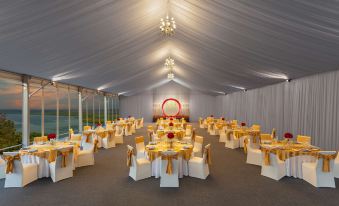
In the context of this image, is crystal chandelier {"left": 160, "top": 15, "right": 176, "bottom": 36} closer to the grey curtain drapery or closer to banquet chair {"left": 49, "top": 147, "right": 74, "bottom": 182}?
banquet chair {"left": 49, "top": 147, "right": 74, "bottom": 182}

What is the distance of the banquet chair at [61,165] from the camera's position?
5898 mm

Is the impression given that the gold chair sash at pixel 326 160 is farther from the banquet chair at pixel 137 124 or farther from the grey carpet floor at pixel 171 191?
the banquet chair at pixel 137 124

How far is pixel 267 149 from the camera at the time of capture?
20.0 ft

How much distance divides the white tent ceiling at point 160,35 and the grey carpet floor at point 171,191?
3.25 metres

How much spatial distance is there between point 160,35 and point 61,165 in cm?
553

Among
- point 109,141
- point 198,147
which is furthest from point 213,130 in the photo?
point 198,147

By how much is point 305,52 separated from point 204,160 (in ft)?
12.7

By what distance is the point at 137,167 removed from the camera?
19.7 feet

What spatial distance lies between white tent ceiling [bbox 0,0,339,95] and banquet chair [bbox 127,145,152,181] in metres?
3.15

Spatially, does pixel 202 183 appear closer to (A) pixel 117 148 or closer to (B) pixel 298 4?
(B) pixel 298 4

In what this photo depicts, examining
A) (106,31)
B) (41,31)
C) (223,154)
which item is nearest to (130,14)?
(106,31)

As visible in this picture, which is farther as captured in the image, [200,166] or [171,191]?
[200,166]

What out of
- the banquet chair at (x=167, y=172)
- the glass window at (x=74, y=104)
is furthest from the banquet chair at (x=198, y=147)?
the glass window at (x=74, y=104)

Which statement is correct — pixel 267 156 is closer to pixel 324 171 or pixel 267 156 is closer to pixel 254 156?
pixel 324 171
